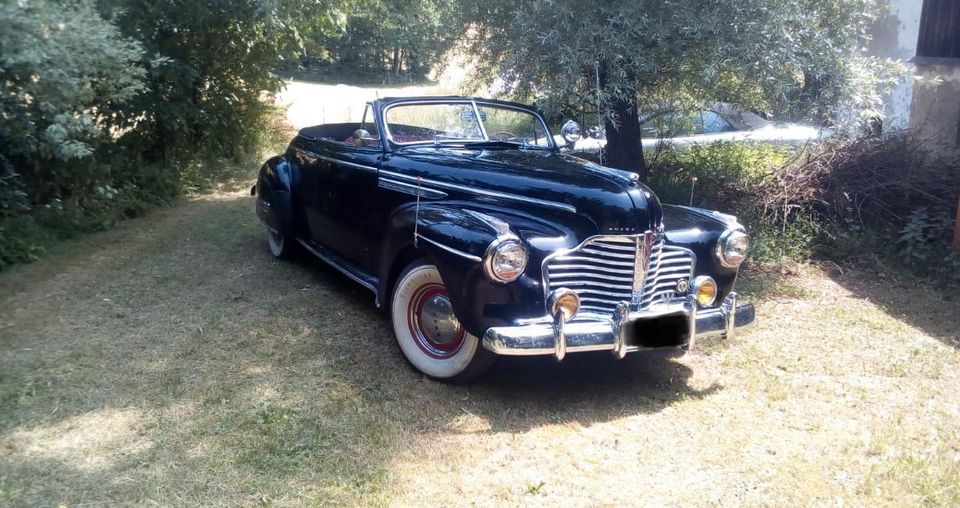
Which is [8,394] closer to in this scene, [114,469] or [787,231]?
[114,469]

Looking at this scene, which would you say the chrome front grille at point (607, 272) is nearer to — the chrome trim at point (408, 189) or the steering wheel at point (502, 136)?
the chrome trim at point (408, 189)

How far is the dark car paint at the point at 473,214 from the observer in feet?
12.1

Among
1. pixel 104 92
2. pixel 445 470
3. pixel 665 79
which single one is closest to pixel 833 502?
pixel 445 470

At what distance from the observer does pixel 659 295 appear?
4.15 metres

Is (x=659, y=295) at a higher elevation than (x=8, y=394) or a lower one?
higher

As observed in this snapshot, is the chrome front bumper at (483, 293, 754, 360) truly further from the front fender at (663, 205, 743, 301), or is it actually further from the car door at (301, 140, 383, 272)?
the car door at (301, 140, 383, 272)

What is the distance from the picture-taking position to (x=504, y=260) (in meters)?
3.62

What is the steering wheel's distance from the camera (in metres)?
5.26

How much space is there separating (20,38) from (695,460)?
460cm

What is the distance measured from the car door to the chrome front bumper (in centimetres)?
165

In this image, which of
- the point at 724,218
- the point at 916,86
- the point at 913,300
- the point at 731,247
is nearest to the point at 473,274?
the point at 731,247

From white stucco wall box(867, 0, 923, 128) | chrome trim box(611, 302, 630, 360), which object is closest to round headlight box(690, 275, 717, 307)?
chrome trim box(611, 302, 630, 360)

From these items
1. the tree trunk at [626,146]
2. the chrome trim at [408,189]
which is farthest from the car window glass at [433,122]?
the tree trunk at [626,146]

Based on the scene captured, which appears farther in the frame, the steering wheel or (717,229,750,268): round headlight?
the steering wheel
